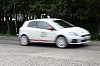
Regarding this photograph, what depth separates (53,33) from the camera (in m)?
12.4

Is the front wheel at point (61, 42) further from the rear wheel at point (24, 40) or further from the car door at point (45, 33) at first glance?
the rear wheel at point (24, 40)

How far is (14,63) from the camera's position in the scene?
322 inches

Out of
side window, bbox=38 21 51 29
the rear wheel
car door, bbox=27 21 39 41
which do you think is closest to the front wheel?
side window, bbox=38 21 51 29

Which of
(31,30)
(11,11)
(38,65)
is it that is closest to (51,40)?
(31,30)

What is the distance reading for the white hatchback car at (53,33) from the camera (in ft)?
38.9

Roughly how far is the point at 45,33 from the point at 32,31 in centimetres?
105

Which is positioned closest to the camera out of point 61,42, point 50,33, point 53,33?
point 61,42

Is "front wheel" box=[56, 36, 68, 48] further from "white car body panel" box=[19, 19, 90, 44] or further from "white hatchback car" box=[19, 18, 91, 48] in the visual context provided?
"white car body panel" box=[19, 19, 90, 44]

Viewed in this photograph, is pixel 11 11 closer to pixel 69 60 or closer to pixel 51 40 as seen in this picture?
pixel 51 40

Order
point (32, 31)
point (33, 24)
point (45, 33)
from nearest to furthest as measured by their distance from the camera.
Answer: point (45, 33), point (32, 31), point (33, 24)

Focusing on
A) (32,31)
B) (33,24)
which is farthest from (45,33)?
(33,24)

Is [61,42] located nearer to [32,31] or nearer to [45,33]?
[45,33]

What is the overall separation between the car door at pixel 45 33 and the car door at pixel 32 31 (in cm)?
29

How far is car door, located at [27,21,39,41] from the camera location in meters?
13.3
